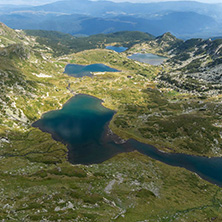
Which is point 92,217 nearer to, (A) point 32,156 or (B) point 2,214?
(B) point 2,214

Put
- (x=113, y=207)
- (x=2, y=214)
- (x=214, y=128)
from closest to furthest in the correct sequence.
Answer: (x=2, y=214) < (x=113, y=207) < (x=214, y=128)

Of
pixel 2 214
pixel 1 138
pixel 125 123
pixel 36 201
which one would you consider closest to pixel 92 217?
pixel 36 201

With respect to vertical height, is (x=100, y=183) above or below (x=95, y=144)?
above

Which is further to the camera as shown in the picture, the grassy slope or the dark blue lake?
the dark blue lake

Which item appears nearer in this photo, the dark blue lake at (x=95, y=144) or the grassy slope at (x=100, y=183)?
the grassy slope at (x=100, y=183)

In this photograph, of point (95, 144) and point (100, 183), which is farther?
point (95, 144)

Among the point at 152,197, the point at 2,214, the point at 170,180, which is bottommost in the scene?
the point at 170,180

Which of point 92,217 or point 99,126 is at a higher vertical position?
point 92,217

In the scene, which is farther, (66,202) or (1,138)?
(1,138)
